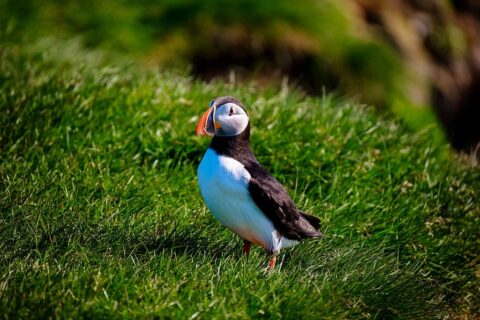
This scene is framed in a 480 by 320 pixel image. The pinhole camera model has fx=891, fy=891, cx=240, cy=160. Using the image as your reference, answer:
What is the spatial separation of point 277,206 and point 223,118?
49cm

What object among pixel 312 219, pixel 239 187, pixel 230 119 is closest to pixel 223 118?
pixel 230 119

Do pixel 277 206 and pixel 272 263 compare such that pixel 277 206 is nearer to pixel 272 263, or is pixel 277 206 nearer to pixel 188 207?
pixel 272 263

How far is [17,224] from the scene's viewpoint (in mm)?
4355

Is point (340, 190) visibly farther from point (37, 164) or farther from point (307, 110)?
point (37, 164)

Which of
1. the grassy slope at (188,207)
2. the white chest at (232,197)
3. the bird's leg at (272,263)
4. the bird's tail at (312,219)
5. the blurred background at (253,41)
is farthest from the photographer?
the blurred background at (253,41)

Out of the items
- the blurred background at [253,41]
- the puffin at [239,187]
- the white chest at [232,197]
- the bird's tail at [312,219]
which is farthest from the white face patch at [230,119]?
the blurred background at [253,41]

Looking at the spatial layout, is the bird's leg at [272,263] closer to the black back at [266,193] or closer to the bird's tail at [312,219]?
the black back at [266,193]

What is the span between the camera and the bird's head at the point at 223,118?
4250 mm

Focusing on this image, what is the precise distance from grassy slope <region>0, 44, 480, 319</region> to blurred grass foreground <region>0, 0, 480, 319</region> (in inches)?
0.5

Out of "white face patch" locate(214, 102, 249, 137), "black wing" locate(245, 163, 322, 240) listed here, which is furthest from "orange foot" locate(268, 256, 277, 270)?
"white face patch" locate(214, 102, 249, 137)

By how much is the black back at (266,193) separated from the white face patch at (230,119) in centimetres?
3

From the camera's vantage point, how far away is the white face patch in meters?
4.25

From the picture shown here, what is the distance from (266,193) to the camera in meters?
4.20

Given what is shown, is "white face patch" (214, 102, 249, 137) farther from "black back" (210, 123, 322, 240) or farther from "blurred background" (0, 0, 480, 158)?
"blurred background" (0, 0, 480, 158)
